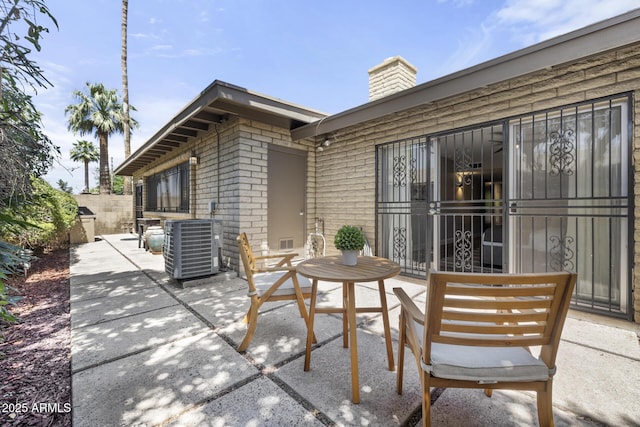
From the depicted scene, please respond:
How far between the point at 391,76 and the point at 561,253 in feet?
15.3

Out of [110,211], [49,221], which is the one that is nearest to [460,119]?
[49,221]

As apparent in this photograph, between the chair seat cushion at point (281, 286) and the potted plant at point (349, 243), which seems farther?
the chair seat cushion at point (281, 286)

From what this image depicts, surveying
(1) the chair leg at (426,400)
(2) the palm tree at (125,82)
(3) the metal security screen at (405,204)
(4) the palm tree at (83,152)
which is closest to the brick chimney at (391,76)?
(3) the metal security screen at (405,204)

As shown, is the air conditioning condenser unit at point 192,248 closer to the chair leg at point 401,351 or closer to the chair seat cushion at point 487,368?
the chair leg at point 401,351

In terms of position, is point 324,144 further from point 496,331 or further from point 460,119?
point 496,331

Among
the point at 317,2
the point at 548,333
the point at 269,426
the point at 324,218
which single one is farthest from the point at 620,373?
the point at 317,2

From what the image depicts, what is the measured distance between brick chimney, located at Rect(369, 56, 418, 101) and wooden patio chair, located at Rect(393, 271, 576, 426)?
18.8 ft

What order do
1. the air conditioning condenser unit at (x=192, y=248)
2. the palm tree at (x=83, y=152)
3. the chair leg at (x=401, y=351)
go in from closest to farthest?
1. the chair leg at (x=401, y=351)
2. the air conditioning condenser unit at (x=192, y=248)
3. the palm tree at (x=83, y=152)

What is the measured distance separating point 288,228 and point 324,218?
797mm

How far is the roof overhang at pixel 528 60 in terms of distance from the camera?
7.27 feet

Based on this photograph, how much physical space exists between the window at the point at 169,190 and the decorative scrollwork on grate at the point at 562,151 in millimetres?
6933

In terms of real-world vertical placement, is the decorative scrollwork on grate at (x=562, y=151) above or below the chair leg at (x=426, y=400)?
above

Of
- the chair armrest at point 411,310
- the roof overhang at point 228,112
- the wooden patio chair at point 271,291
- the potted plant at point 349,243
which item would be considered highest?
the roof overhang at point 228,112

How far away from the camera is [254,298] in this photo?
7.38 ft
